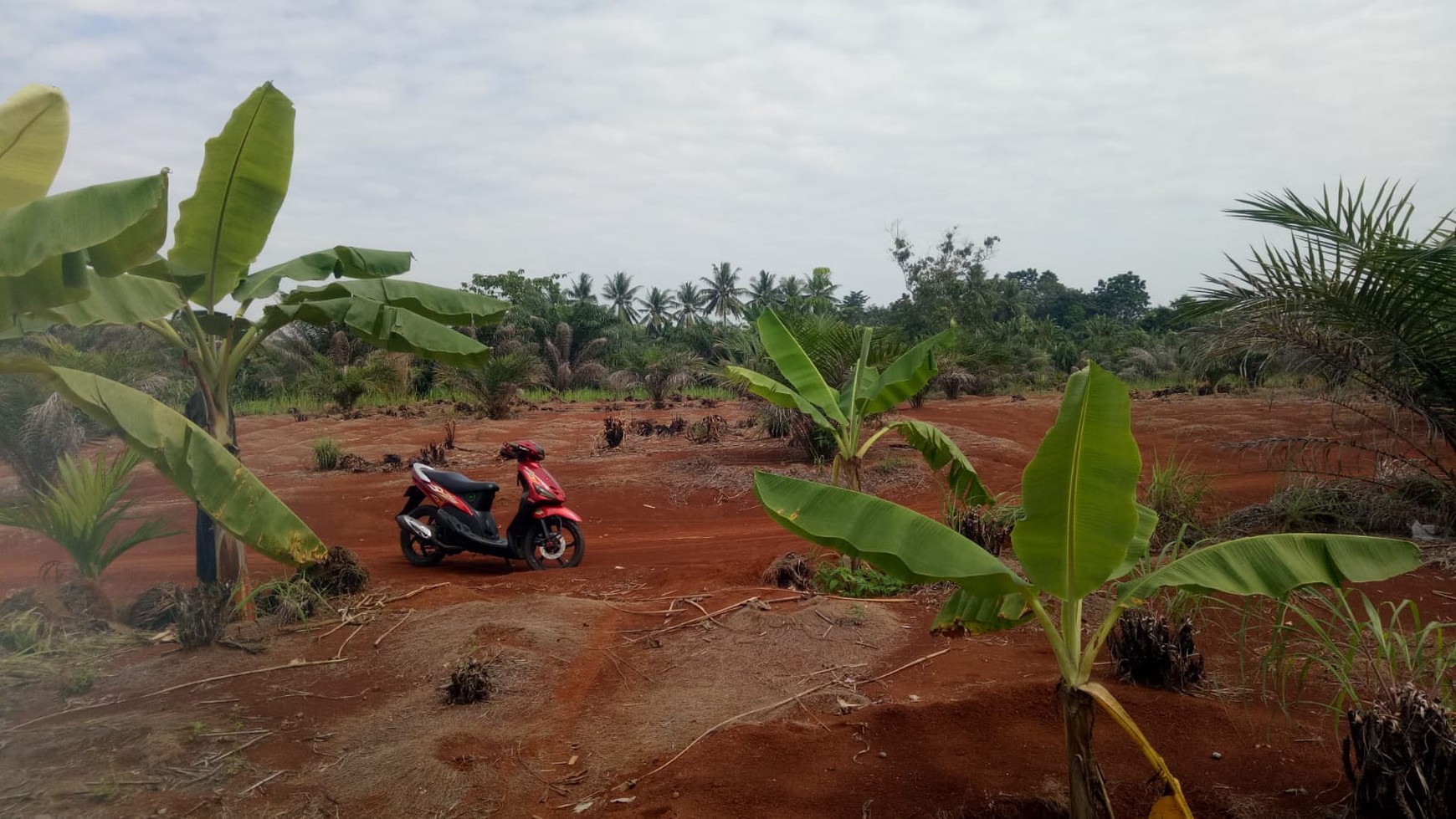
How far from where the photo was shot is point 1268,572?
283 centimetres

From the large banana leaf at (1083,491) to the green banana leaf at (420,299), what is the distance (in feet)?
14.4

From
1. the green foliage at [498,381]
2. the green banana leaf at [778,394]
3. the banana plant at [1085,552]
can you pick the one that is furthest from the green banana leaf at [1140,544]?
the green foliage at [498,381]

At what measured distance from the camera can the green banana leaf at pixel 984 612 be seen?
11.0ft

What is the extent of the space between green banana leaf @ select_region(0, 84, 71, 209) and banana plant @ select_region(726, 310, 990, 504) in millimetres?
4281

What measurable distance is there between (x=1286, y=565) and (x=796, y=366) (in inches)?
172

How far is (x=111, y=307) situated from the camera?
4.16 m

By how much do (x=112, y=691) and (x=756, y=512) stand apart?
6793mm

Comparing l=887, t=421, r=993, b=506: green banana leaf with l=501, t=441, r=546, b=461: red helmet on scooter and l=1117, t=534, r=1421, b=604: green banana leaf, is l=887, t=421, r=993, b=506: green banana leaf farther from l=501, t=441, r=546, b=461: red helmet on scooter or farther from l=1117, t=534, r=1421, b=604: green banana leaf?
l=1117, t=534, r=1421, b=604: green banana leaf

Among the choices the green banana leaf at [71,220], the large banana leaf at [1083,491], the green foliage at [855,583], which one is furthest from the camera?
the green foliage at [855,583]

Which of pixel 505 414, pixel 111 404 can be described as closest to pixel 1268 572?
pixel 111 404

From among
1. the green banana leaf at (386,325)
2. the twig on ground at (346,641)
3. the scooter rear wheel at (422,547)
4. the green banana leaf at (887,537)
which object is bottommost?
the twig on ground at (346,641)

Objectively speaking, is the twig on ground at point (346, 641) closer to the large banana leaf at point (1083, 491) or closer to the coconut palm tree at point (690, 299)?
the large banana leaf at point (1083, 491)

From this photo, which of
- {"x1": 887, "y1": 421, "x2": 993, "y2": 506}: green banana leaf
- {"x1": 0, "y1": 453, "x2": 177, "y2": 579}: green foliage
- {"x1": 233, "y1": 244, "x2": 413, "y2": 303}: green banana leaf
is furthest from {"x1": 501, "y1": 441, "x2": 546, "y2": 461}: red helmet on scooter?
{"x1": 887, "y1": 421, "x2": 993, "y2": 506}: green banana leaf

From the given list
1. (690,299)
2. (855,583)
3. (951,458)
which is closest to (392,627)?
(855,583)
